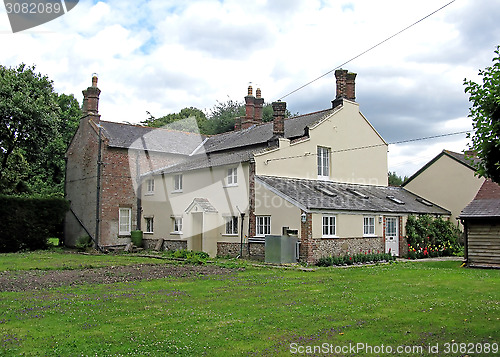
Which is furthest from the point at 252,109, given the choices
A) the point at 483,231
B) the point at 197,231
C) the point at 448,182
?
the point at 483,231

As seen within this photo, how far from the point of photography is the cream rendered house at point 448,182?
93.0ft

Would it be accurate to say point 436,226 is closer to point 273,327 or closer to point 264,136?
point 264,136

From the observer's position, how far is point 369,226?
81.0ft

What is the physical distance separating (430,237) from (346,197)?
21.5ft

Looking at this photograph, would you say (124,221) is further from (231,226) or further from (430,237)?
(430,237)

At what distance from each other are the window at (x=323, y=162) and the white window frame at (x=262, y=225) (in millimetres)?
5349

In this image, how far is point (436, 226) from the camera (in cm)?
2794

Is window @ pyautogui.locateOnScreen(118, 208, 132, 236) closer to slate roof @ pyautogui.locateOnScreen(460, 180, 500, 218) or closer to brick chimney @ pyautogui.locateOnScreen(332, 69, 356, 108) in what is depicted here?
brick chimney @ pyautogui.locateOnScreen(332, 69, 356, 108)

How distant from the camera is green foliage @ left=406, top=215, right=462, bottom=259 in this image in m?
26.5

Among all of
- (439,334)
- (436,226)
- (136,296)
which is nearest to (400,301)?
(439,334)

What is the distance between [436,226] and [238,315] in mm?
21050

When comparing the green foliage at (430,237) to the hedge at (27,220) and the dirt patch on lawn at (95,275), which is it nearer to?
the dirt patch on lawn at (95,275)

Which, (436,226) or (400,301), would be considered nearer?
(400,301)

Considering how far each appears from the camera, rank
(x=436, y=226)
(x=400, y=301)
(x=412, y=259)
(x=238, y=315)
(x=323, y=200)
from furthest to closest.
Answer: (x=436, y=226), (x=412, y=259), (x=323, y=200), (x=400, y=301), (x=238, y=315)
